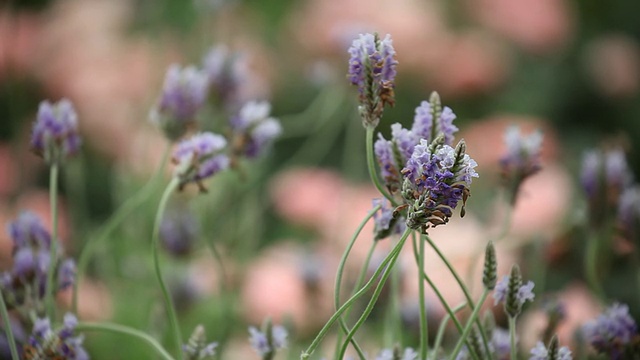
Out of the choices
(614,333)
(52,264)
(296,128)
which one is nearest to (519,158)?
(614,333)

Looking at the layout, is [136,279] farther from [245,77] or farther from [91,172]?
[91,172]

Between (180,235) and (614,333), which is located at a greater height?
(180,235)

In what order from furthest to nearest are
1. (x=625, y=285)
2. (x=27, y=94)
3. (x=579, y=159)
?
1. (x=579, y=159)
2. (x=27, y=94)
3. (x=625, y=285)

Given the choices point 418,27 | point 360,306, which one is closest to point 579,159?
point 418,27

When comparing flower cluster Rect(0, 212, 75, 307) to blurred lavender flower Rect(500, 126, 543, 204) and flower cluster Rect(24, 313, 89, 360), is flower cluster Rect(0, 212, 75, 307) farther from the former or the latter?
blurred lavender flower Rect(500, 126, 543, 204)

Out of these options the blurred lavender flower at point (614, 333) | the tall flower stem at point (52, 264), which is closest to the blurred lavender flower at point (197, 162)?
the tall flower stem at point (52, 264)

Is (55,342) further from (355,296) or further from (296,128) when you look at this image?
(296,128)
